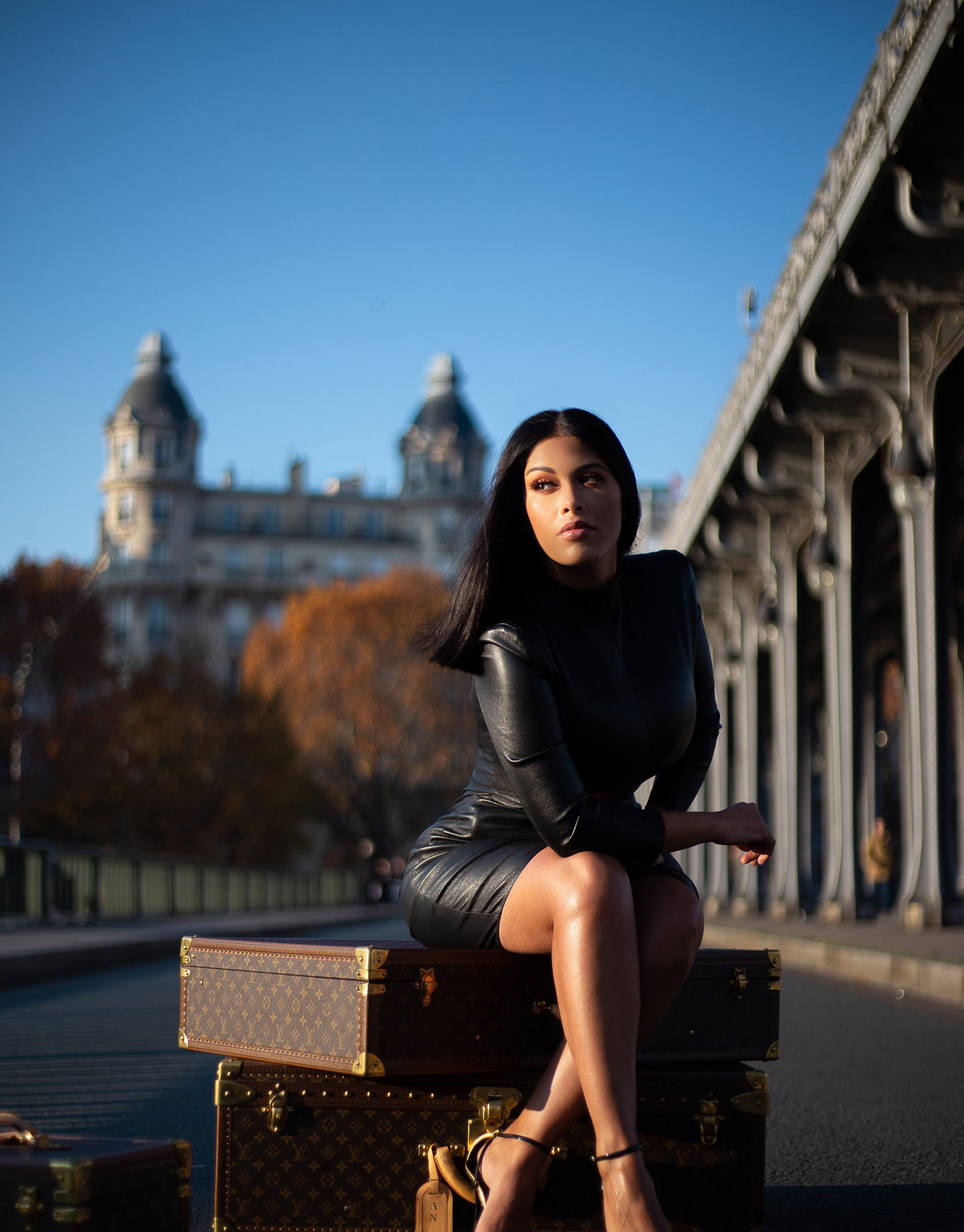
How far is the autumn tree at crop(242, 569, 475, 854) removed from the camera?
6347 centimetres

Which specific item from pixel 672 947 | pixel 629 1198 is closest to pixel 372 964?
pixel 672 947

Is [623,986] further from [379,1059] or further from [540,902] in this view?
[379,1059]

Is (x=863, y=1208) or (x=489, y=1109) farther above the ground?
(x=489, y=1109)

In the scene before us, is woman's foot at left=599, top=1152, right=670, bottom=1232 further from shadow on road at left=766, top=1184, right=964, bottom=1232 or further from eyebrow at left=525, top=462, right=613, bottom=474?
eyebrow at left=525, top=462, right=613, bottom=474

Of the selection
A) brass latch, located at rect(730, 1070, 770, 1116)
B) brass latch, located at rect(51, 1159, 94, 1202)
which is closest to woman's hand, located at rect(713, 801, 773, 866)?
brass latch, located at rect(730, 1070, 770, 1116)

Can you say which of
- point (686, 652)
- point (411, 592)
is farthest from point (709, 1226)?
point (411, 592)

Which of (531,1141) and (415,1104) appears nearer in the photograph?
(531,1141)

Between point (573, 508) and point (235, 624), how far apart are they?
96913mm

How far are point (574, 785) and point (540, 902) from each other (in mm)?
251

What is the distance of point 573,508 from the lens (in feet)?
11.4

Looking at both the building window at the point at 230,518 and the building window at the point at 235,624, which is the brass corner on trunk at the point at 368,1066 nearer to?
the building window at the point at 235,624

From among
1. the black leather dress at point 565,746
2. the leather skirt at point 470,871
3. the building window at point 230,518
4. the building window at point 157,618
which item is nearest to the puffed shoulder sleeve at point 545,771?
the black leather dress at point 565,746

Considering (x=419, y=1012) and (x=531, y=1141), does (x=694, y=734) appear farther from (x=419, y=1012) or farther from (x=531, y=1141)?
(x=531, y=1141)

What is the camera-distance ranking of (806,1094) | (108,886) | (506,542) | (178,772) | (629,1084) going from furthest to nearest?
(178,772), (108,886), (806,1094), (506,542), (629,1084)
